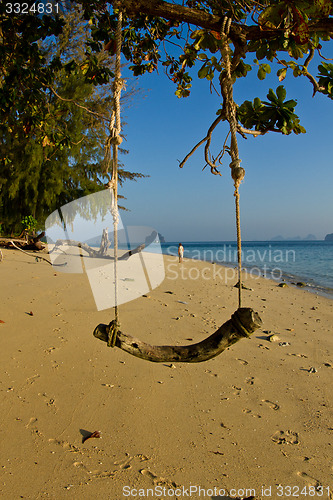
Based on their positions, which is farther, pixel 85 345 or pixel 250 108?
pixel 85 345

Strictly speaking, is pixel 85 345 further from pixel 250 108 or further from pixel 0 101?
pixel 250 108

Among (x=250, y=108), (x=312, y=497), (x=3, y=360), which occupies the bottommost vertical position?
(x=312, y=497)

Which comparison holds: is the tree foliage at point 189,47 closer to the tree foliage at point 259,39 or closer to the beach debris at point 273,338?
the tree foliage at point 259,39

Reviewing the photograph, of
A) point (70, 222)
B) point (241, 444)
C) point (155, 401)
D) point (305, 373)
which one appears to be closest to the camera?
point (241, 444)

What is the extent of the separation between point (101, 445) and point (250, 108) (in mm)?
3090

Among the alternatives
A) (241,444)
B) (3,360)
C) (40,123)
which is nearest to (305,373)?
(241,444)

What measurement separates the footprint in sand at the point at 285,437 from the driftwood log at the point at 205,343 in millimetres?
1427

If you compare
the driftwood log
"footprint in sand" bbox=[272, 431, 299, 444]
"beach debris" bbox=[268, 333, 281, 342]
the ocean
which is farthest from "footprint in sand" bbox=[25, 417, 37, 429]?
the ocean

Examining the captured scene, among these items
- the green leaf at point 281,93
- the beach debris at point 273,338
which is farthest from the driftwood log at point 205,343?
the beach debris at point 273,338

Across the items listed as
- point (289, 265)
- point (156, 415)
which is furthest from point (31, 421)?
point (289, 265)

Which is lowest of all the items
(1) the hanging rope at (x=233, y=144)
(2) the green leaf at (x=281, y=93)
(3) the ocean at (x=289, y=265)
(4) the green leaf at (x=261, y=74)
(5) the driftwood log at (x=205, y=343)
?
(3) the ocean at (x=289, y=265)

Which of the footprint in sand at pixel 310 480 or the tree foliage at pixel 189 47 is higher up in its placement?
the tree foliage at pixel 189 47

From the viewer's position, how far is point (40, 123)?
370 cm

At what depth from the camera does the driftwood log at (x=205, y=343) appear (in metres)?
1.69
